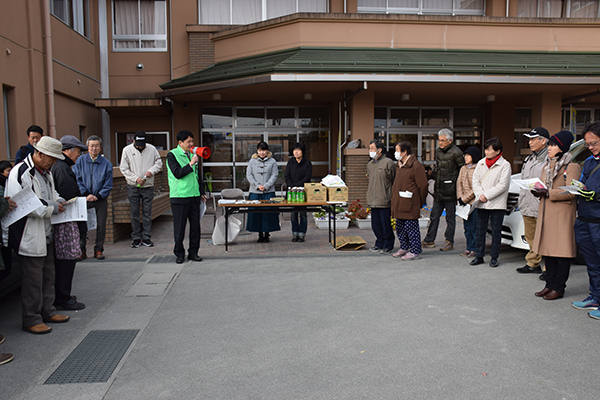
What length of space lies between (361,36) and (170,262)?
9.23 metres

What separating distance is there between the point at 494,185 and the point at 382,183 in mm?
1848

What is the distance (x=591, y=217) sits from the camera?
503cm

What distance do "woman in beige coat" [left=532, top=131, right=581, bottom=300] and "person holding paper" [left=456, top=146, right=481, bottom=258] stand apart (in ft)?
7.04

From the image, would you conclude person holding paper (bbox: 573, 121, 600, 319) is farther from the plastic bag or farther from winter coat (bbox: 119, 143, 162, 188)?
winter coat (bbox: 119, 143, 162, 188)

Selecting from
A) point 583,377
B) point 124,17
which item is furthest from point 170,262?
point 124,17

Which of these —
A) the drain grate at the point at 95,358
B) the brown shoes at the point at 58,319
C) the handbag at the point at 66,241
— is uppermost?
the handbag at the point at 66,241

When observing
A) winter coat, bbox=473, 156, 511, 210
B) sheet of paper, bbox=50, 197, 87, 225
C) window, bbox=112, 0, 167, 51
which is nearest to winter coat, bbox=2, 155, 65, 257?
sheet of paper, bbox=50, 197, 87, 225

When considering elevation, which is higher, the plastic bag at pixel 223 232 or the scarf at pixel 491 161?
the scarf at pixel 491 161

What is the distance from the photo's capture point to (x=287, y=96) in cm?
1454

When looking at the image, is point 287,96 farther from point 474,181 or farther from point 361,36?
point 474,181

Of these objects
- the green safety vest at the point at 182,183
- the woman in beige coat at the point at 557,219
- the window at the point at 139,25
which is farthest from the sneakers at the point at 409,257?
the window at the point at 139,25

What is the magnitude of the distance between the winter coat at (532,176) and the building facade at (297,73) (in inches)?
227

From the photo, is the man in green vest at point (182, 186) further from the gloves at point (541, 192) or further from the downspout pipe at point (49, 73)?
the downspout pipe at point (49, 73)

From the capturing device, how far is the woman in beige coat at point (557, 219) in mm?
5457
